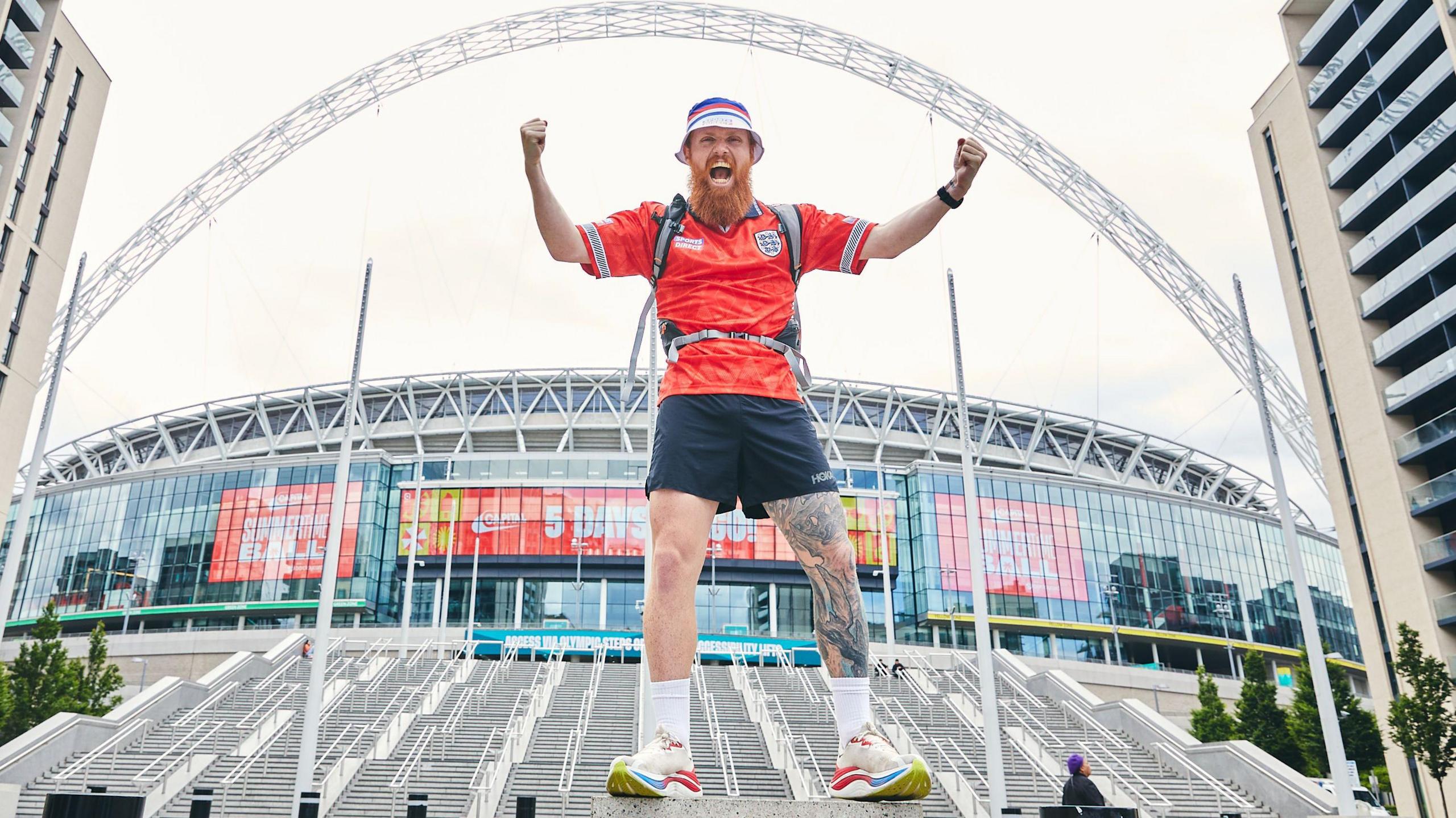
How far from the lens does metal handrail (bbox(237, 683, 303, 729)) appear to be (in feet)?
94.1

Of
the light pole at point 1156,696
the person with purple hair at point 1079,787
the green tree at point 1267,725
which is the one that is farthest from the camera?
the light pole at point 1156,696

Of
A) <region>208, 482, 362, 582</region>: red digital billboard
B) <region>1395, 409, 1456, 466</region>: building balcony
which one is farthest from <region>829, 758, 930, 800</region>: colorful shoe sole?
<region>208, 482, 362, 582</region>: red digital billboard

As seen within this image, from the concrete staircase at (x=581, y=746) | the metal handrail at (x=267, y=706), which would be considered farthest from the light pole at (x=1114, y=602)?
the metal handrail at (x=267, y=706)

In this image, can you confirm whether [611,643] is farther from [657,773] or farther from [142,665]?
[657,773]

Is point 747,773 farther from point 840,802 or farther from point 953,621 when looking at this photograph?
point 953,621

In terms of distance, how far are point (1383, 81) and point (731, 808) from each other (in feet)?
154

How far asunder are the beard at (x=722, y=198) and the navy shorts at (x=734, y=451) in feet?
2.89

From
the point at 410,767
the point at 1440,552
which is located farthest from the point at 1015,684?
the point at 410,767

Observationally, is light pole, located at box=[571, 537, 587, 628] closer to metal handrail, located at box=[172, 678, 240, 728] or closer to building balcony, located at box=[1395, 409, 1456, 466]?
metal handrail, located at box=[172, 678, 240, 728]

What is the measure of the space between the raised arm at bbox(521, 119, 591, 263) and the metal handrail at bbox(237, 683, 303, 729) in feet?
90.4

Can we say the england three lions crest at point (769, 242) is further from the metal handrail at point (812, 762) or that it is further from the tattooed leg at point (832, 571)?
the metal handrail at point (812, 762)

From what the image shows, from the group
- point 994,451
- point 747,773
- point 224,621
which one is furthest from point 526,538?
point 747,773

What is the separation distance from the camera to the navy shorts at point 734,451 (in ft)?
14.6

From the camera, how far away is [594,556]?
210ft
